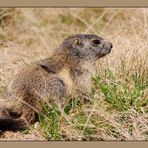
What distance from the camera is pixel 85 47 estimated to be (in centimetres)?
561

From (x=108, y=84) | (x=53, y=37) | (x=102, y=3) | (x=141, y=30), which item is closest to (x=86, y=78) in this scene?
(x=108, y=84)

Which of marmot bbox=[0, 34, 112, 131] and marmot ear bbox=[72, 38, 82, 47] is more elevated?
marmot ear bbox=[72, 38, 82, 47]

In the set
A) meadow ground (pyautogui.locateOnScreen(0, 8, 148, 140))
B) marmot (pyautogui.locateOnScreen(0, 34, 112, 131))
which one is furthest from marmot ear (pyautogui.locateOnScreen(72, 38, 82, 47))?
meadow ground (pyautogui.locateOnScreen(0, 8, 148, 140))

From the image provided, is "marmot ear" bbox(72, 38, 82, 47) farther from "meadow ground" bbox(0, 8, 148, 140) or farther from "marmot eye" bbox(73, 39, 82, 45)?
"meadow ground" bbox(0, 8, 148, 140)

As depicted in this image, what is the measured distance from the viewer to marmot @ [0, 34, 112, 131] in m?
5.02

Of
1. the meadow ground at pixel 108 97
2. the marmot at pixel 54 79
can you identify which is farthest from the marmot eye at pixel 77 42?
the meadow ground at pixel 108 97

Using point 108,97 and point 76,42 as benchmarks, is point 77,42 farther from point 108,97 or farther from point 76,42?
point 108,97

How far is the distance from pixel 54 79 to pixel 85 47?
0.55 metres

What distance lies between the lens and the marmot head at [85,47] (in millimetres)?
5551

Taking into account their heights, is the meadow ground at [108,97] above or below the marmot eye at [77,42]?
below

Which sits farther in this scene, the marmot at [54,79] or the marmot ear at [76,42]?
the marmot ear at [76,42]

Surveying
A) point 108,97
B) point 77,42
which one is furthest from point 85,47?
point 108,97

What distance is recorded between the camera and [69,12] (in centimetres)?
827

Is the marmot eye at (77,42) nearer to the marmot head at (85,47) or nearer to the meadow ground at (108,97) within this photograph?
the marmot head at (85,47)
